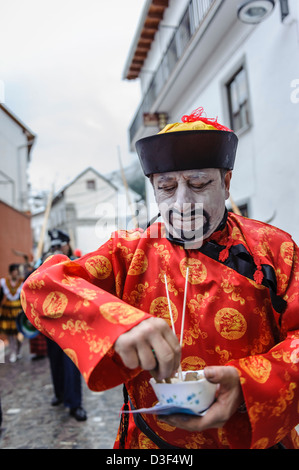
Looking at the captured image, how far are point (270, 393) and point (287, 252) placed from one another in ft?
1.64

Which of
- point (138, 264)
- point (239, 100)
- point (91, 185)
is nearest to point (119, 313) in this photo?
point (138, 264)

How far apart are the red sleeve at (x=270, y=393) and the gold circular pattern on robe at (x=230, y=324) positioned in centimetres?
13

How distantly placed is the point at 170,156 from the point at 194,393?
754 mm

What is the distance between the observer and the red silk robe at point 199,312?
1.12m

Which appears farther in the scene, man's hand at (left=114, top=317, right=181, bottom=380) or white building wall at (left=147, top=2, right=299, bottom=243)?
white building wall at (left=147, top=2, right=299, bottom=243)

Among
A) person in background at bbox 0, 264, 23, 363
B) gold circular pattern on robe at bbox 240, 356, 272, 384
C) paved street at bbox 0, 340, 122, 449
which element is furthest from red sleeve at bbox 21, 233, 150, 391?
person in background at bbox 0, 264, 23, 363

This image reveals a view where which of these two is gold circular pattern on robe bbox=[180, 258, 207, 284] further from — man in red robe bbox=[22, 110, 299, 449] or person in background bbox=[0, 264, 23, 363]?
person in background bbox=[0, 264, 23, 363]

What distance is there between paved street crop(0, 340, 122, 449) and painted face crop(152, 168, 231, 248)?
2.67 m

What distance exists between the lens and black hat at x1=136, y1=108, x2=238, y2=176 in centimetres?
136

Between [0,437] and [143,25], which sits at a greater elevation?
[143,25]

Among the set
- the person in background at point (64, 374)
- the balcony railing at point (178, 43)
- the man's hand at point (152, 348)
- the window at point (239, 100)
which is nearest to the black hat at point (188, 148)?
the man's hand at point (152, 348)

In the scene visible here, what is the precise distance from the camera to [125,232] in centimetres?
157
